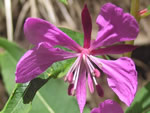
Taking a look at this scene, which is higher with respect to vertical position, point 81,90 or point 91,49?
point 91,49

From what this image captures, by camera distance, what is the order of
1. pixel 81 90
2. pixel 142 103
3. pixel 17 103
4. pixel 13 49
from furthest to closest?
pixel 13 49 → pixel 142 103 → pixel 81 90 → pixel 17 103

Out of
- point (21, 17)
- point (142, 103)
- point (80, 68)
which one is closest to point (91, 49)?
point (80, 68)

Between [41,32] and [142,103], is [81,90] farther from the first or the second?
[142,103]

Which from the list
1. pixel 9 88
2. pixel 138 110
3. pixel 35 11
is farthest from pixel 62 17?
pixel 138 110

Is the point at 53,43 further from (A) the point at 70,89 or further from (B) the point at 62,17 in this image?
(B) the point at 62,17

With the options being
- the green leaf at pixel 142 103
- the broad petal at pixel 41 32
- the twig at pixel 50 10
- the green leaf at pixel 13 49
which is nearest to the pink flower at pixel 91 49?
the broad petal at pixel 41 32

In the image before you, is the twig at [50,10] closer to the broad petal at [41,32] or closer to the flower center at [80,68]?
the flower center at [80,68]

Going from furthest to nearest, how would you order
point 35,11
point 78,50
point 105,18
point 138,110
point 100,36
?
1. point 35,11
2. point 138,110
3. point 78,50
4. point 100,36
5. point 105,18

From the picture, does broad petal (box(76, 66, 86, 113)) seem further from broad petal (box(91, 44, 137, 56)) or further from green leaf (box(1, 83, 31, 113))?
green leaf (box(1, 83, 31, 113))

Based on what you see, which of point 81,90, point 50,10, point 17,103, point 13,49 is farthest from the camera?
point 50,10
